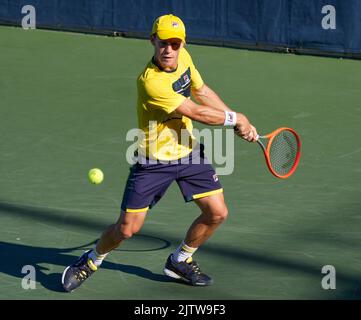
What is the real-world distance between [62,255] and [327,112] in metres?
5.22

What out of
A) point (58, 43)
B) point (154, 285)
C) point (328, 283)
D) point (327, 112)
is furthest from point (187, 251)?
point (58, 43)

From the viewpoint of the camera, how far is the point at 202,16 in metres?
15.8

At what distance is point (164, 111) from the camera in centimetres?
805

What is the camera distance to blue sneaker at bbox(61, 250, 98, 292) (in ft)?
27.3

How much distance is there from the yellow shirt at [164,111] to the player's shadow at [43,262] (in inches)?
43.7

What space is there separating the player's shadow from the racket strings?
1.24 m

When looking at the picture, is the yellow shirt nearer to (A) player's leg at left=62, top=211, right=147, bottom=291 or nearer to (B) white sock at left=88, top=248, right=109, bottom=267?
(A) player's leg at left=62, top=211, right=147, bottom=291

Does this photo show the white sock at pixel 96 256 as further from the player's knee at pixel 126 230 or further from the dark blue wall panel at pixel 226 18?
the dark blue wall panel at pixel 226 18

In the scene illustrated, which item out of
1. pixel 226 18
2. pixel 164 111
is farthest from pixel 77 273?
pixel 226 18

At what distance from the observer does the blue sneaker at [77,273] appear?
8.33 meters

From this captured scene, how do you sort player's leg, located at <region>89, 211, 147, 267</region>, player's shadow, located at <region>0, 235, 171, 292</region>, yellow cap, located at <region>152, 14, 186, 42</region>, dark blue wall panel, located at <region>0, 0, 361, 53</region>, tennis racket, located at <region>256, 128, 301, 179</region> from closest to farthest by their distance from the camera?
yellow cap, located at <region>152, 14, 186, 42</region> → player's leg, located at <region>89, 211, 147, 267</region> → player's shadow, located at <region>0, 235, 171, 292</region> → tennis racket, located at <region>256, 128, 301, 179</region> → dark blue wall panel, located at <region>0, 0, 361, 53</region>

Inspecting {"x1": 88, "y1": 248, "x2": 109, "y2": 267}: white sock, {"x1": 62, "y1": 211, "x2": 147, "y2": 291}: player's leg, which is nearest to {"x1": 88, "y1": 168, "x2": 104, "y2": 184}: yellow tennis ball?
{"x1": 62, "y1": 211, "x2": 147, "y2": 291}: player's leg

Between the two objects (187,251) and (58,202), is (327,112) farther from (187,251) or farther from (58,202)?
(187,251)

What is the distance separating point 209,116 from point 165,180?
24.6 inches
